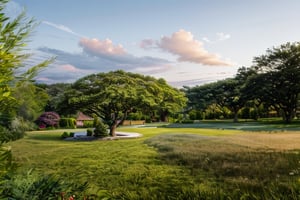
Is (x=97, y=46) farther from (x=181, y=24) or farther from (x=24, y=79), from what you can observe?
(x=24, y=79)

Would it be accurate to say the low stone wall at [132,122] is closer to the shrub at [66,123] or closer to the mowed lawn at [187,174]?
the shrub at [66,123]

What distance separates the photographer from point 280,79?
96.7ft

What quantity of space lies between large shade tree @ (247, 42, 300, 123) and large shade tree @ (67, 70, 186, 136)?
1571 centimetres

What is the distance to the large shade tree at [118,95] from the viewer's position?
15.7 meters

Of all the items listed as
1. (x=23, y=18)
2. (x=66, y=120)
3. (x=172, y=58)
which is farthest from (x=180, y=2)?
(x=66, y=120)

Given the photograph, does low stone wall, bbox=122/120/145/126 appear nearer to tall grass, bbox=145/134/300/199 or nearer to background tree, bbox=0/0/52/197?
tall grass, bbox=145/134/300/199

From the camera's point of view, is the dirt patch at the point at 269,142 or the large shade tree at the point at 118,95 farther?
the large shade tree at the point at 118,95

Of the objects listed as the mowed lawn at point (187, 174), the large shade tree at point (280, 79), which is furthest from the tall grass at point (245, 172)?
the large shade tree at point (280, 79)

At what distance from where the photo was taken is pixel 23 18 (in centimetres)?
229

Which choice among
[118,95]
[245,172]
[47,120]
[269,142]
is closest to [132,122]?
[47,120]

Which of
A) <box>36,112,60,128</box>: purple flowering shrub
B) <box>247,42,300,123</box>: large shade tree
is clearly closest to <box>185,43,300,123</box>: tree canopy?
<box>247,42,300,123</box>: large shade tree

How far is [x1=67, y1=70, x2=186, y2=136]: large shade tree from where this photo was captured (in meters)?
15.7

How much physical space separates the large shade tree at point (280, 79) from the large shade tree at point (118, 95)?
15713mm

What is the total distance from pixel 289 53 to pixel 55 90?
3438 cm
